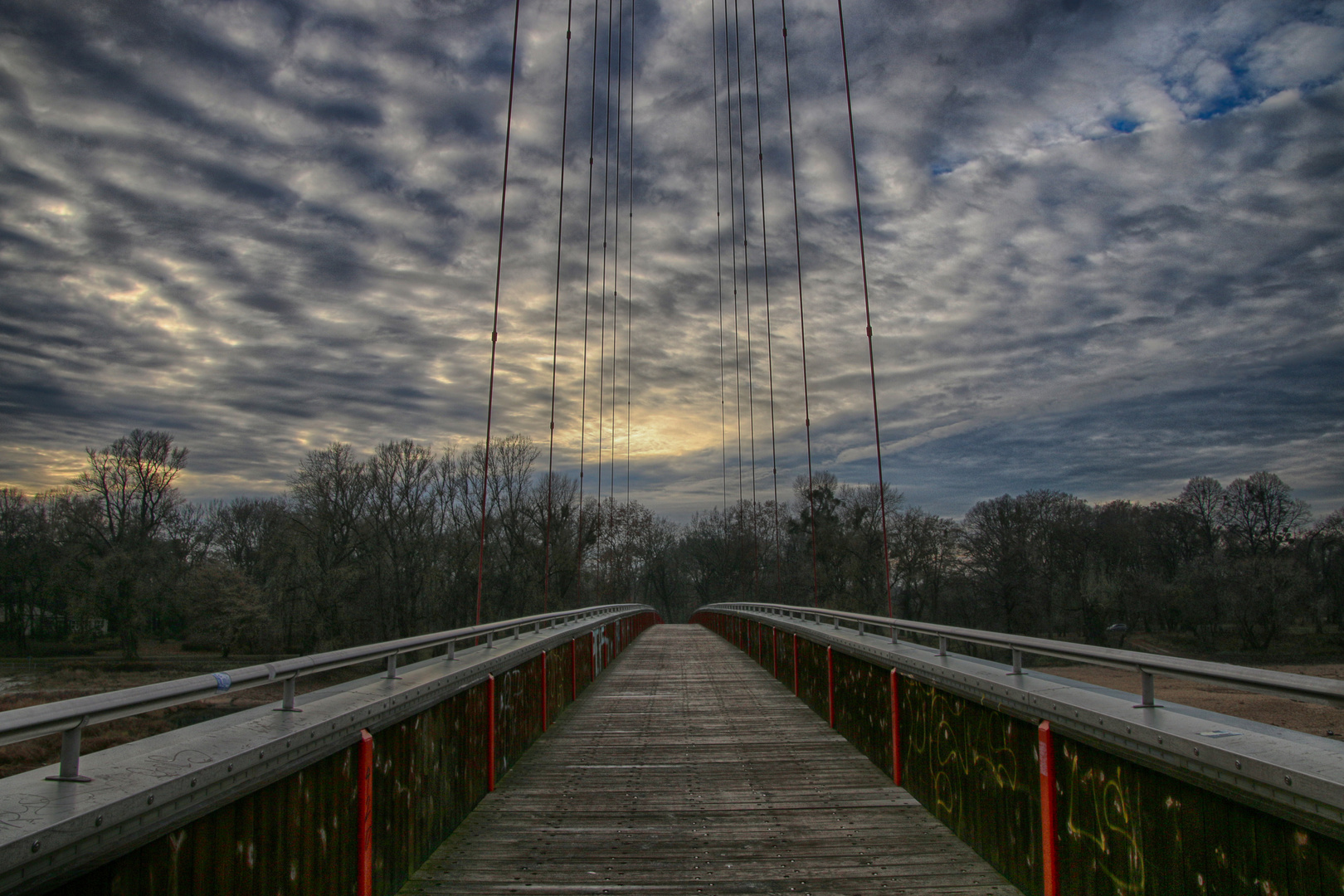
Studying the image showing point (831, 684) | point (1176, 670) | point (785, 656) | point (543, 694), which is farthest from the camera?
point (785, 656)

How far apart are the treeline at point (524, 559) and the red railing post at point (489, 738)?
103 feet

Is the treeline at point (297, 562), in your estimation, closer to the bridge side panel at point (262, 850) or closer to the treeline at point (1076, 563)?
the treeline at point (1076, 563)

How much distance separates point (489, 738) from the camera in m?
5.36

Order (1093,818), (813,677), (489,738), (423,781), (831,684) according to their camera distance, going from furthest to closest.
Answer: (813,677) < (831,684) < (489,738) < (423,781) < (1093,818)

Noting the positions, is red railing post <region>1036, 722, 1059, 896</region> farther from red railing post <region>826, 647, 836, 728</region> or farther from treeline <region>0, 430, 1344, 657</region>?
treeline <region>0, 430, 1344, 657</region>

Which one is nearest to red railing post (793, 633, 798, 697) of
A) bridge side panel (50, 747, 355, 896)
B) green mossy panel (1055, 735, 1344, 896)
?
green mossy panel (1055, 735, 1344, 896)

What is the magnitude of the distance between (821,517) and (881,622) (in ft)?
149

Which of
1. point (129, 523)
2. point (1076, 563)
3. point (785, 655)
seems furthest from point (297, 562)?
point (1076, 563)

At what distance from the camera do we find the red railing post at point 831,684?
7469 millimetres

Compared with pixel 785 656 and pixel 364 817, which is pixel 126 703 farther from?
pixel 785 656

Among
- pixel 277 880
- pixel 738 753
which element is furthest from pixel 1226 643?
pixel 277 880

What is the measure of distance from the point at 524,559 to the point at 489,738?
42.7 m

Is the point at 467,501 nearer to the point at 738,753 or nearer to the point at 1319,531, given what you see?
the point at 738,753

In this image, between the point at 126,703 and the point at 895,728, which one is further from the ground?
the point at 126,703
